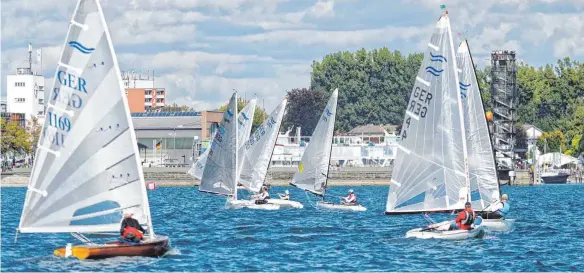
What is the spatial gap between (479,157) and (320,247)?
1015 cm

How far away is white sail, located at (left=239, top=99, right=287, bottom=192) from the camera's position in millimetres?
79000

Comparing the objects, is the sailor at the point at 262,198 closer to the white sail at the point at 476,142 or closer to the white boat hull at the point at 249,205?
the white boat hull at the point at 249,205

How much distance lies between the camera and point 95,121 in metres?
37.0

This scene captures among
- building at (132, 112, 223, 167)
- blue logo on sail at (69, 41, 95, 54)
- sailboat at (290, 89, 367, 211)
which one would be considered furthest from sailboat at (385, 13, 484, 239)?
building at (132, 112, 223, 167)

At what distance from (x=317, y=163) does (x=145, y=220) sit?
132 ft

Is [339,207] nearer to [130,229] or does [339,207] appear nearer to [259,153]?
[259,153]

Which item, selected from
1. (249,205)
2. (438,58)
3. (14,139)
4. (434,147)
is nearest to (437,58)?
(438,58)

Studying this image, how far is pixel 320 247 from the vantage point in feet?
155

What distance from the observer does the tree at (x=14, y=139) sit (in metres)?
160

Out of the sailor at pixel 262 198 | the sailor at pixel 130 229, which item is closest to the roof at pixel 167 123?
the sailor at pixel 262 198

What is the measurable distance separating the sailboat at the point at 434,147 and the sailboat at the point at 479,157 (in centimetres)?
553

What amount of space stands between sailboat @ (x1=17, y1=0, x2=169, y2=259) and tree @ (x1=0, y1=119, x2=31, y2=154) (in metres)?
124

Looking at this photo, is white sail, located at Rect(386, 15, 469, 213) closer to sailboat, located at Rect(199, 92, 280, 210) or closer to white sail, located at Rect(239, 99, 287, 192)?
sailboat, located at Rect(199, 92, 280, 210)

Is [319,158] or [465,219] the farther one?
[319,158]
